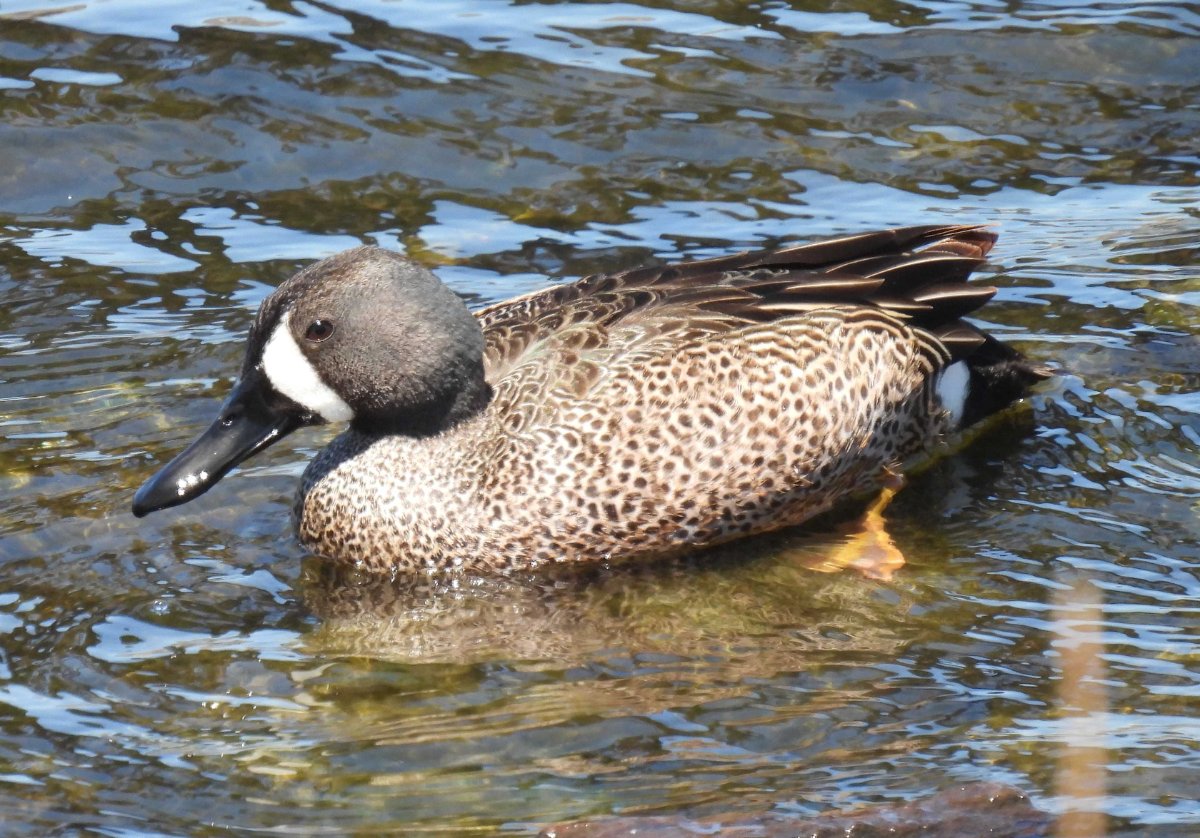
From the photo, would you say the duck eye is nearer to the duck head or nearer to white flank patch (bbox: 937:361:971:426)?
the duck head

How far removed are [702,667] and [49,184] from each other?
5588mm

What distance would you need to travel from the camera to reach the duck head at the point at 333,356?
6.64m

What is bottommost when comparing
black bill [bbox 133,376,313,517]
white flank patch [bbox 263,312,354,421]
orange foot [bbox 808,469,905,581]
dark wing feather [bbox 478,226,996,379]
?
orange foot [bbox 808,469,905,581]

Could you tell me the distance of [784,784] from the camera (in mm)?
5074

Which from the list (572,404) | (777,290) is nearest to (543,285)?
(777,290)

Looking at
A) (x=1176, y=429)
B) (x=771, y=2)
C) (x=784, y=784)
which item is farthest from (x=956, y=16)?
(x=784, y=784)

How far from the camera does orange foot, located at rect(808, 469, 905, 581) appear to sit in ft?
22.1

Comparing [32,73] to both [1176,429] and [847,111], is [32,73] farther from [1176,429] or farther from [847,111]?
[1176,429]

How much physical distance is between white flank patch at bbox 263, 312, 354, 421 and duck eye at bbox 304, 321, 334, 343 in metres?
0.06

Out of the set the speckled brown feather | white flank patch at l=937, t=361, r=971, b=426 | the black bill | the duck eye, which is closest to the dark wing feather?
the speckled brown feather

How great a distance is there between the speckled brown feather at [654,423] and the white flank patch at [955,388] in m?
0.31

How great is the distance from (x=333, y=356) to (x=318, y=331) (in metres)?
0.10

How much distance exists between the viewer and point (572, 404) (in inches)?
269

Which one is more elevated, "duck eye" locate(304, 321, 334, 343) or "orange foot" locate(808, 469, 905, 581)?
"duck eye" locate(304, 321, 334, 343)
